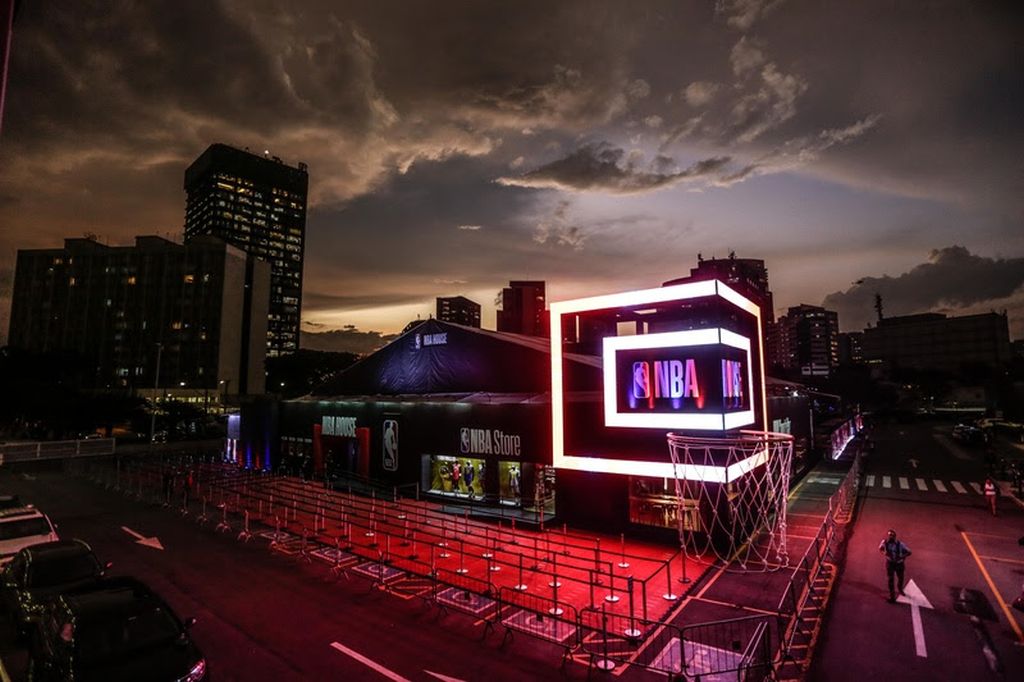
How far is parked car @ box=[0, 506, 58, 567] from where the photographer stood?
44.6 feet

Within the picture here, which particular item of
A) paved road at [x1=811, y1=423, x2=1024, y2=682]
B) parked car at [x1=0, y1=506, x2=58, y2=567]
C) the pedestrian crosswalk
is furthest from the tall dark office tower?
paved road at [x1=811, y1=423, x2=1024, y2=682]

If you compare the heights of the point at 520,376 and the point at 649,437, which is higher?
the point at 520,376

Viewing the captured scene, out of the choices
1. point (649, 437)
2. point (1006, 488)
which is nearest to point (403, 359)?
point (649, 437)

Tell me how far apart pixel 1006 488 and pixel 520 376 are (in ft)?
91.3

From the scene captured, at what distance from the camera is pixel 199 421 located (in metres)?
69.1

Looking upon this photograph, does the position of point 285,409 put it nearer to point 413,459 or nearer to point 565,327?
point 413,459

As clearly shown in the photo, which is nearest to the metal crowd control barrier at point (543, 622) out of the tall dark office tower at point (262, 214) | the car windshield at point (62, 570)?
the car windshield at point (62, 570)

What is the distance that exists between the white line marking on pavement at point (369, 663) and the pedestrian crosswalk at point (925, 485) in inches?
1222

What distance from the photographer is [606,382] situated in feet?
59.9

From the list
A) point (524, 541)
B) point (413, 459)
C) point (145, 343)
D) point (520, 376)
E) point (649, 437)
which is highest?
point (145, 343)

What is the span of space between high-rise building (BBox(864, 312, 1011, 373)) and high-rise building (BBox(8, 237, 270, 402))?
196m

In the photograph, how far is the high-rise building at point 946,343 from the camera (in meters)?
167

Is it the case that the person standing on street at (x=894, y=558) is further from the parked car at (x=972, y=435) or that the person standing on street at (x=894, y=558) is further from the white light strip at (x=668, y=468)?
the parked car at (x=972, y=435)

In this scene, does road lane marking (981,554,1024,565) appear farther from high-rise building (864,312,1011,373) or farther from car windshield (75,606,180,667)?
high-rise building (864,312,1011,373)
